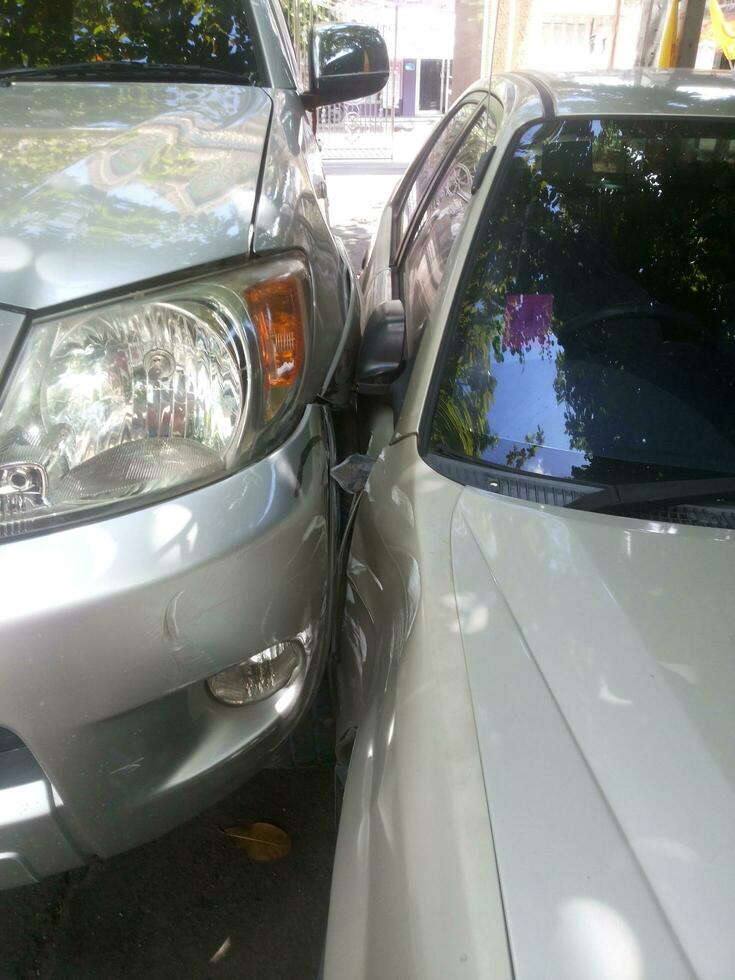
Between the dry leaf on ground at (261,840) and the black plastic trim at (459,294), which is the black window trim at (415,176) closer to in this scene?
the black plastic trim at (459,294)

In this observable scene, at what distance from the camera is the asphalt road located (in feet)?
5.62

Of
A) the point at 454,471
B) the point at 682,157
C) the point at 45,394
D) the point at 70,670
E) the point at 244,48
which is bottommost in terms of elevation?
the point at 70,670

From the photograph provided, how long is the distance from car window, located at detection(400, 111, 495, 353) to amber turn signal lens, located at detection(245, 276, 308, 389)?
524 mm

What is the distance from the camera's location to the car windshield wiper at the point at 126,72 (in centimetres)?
216

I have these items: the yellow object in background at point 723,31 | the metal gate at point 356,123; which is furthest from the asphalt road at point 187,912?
the metal gate at point 356,123

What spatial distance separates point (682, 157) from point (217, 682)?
155cm

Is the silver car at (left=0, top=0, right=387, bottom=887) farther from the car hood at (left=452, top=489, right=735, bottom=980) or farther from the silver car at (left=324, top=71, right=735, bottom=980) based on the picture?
the car hood at (left=452, top=489, right=735, bottom=980)

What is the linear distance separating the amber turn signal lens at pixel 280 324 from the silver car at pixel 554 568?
0.29 metres

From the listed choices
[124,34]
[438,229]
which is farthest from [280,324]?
[124,34]

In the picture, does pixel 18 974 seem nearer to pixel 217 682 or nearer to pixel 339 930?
pixel 217 682

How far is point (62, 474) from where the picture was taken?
4.29ft

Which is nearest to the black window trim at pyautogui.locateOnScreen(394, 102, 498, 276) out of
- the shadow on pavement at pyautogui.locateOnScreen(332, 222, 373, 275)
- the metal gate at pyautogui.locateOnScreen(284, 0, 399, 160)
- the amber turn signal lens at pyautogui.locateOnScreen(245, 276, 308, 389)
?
the amber turn signal lens at pyautogui.locateOnScreen(245, 276, 308, 389)

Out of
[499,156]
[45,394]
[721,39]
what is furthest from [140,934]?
[721,39]

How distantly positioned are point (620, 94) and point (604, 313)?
26.1 inches
